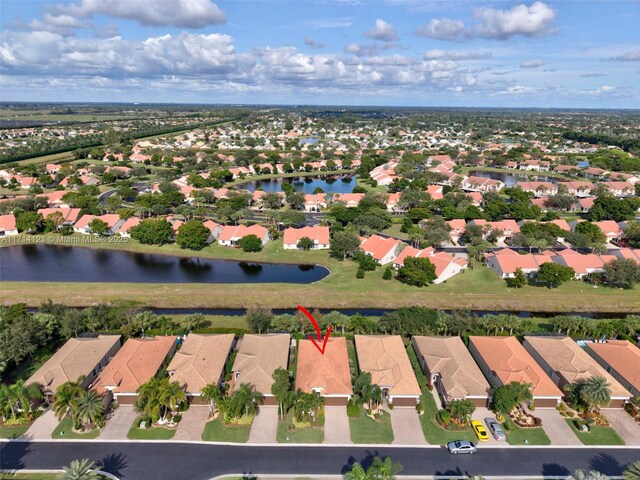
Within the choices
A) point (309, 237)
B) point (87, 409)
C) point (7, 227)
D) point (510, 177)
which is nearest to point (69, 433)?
point (87, 409)

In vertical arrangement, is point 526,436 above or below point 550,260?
below

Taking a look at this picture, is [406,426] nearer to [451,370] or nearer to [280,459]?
[451,370]

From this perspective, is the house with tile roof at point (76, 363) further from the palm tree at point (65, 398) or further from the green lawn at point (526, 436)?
the green lawn at point (526, 436)

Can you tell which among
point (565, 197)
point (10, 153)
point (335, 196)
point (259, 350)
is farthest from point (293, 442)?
point (10, 153)

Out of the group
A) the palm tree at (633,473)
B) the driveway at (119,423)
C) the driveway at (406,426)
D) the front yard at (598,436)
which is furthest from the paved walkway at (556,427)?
the driveway at (119,423)

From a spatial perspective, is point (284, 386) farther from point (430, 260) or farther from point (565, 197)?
point (565, 197)
